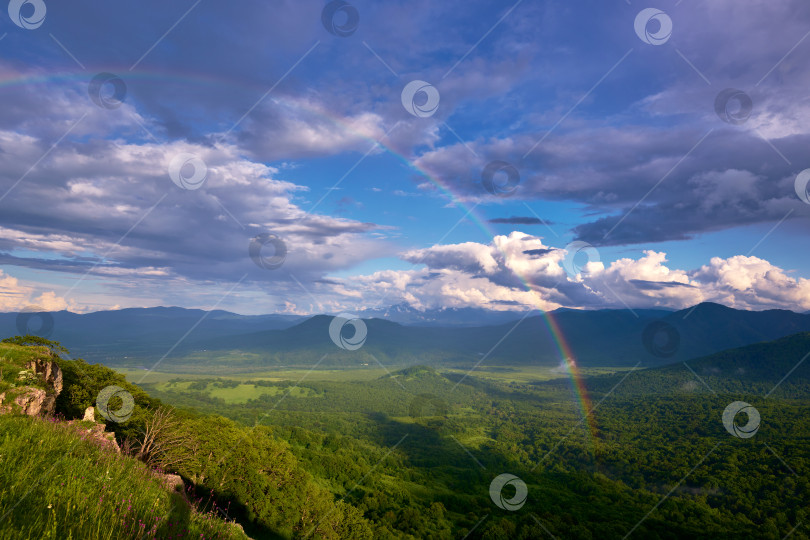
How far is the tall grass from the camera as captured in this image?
194 inches

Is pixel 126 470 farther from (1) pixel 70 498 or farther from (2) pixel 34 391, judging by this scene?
(2) pixel 34 391

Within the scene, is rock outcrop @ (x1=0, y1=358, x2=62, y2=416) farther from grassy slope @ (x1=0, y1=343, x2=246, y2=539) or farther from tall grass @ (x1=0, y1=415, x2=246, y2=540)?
tall grass @ (x1=0, y1=415, x2=246, y2=540)

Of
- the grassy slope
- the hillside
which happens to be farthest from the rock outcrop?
the grassy slope

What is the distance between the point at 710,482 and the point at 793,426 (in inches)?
3431

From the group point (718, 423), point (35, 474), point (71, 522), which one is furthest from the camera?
point (718, 423)

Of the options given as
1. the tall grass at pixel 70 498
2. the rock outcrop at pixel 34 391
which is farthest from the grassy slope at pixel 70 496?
the rock outcrop at pixel 34 391

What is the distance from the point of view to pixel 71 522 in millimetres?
5047

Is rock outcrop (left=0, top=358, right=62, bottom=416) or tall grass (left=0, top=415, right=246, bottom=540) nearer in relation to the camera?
tall grass (left=0, top=415, right=246, bottom=540)

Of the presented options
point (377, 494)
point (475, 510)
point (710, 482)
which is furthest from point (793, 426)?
point (377, 494)

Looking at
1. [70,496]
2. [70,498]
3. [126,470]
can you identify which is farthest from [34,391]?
[70,498]

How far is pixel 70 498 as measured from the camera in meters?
5.48

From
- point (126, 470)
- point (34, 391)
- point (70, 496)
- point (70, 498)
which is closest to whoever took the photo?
point (70, 498)

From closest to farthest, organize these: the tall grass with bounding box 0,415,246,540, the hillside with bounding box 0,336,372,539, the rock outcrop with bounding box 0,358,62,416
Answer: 1. the tall grass with bounding box 0,415,246,540
2. the hillside with bounding box 0,336,372,539
3. the rock outcrop with bounding box 0,358,62,416

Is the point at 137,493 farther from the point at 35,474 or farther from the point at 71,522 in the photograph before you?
the point at 71,522
